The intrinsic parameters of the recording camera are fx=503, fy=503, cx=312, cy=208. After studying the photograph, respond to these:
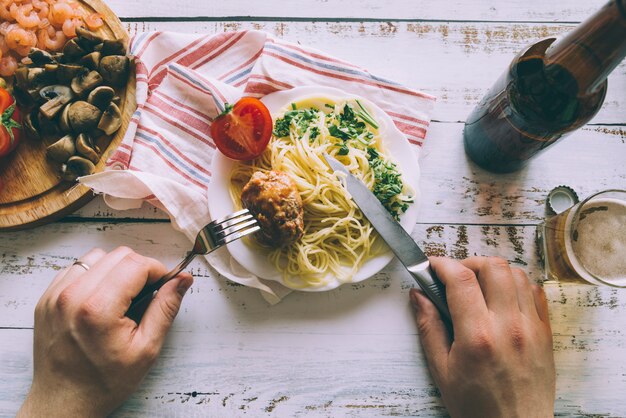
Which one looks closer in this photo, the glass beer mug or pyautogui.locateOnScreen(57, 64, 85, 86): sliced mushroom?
the glass beer mug

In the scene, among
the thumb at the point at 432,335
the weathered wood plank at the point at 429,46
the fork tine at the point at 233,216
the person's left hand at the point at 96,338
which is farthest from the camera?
the weathered wood plank at the point at 429,46

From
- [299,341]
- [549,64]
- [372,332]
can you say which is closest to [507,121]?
[549,64]

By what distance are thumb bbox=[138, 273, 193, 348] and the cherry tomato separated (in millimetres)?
1044

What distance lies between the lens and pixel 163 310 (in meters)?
2.36

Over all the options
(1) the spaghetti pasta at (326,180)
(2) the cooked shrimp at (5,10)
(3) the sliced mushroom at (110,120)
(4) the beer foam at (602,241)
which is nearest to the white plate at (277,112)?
(1) the spaghetti pasta at (326,180)

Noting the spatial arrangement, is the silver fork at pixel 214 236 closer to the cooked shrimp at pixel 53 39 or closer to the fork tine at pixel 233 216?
the fork tine at pixel 233 216

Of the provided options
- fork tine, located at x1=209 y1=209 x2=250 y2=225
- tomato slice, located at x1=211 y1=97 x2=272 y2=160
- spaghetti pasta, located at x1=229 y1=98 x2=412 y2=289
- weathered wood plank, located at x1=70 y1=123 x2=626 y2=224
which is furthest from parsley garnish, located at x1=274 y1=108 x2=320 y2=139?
weathered wood plank, located at x1=70 y1=123 x2=626 y2=224

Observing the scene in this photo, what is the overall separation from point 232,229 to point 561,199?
5.83ft

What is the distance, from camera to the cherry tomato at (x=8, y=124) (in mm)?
2424

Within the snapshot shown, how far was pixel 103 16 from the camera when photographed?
8.93 feet

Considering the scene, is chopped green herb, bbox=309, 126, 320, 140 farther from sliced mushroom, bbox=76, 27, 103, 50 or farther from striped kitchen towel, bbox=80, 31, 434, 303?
sliced mushroom, bbox=76, 27, 103, 50

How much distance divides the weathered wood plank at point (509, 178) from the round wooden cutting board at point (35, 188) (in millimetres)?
1668

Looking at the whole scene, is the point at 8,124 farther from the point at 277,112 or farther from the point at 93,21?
the point at 277,112

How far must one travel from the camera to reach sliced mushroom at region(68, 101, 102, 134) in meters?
2.49
